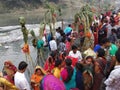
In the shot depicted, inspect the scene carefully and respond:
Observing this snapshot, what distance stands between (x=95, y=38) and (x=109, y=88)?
6515mm

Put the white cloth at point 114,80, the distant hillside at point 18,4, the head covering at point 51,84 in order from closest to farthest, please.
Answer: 1. the white cloth at point 114,80
2. the head covering at point 51,84
3. the distant hillside at point 18,4

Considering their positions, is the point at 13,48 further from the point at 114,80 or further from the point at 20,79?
the point at 114,80

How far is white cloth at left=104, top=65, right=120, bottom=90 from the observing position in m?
4.85

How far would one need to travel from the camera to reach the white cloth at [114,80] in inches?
191

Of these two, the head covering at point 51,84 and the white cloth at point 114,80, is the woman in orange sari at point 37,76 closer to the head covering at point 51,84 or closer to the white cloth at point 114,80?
the head covering at point 51,84

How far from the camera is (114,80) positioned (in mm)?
4961

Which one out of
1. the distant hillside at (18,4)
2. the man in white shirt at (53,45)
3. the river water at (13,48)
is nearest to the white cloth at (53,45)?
the man in white shirt at (53,45)

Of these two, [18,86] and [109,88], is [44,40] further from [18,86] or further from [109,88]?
[109,88]

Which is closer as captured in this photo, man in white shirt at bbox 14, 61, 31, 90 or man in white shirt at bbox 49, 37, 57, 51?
man in white shirt at bbox 14, 61, 31, 90

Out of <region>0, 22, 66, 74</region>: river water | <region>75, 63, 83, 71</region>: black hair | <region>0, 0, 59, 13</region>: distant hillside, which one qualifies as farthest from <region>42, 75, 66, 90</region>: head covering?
<region>0, 0, 59, 13</region>: distant hillside

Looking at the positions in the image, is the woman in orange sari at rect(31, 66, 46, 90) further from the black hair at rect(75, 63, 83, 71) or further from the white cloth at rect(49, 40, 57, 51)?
the white cloth at rect(49, 40, 57, 51)

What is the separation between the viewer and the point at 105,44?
8.11m

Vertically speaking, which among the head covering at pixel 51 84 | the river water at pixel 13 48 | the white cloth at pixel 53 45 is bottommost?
the river water at pixel 13 48

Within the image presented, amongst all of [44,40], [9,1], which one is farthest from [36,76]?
[9,1]
